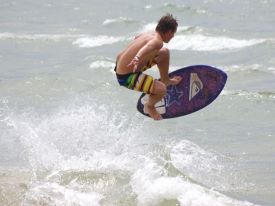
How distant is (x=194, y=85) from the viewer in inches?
353

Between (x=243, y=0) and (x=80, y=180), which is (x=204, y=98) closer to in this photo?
(x=80, y=180)

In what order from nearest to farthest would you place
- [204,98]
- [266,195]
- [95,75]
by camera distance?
[266,195]
[204,98]
[95,75]

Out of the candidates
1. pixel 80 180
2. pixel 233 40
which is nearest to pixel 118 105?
pixel 80 180

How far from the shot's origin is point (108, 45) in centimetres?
2147

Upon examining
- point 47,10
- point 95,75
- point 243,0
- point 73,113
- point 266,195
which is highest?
point 266,195

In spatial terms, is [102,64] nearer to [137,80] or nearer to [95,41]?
[95,41]

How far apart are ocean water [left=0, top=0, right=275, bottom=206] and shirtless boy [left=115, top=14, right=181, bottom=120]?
86 cm

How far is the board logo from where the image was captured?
8930mm

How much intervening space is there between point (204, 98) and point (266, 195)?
1890 millimetres

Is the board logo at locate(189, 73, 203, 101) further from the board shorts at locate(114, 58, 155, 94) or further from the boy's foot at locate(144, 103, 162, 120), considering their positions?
the board shorts at locate(114, 58, 155, 94)

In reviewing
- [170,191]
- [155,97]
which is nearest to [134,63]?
[155,97]

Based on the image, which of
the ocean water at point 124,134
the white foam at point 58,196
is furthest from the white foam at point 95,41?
the white foam at point 58,196

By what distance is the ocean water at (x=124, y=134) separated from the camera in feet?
24.4

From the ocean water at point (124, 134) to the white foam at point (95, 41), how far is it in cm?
44
